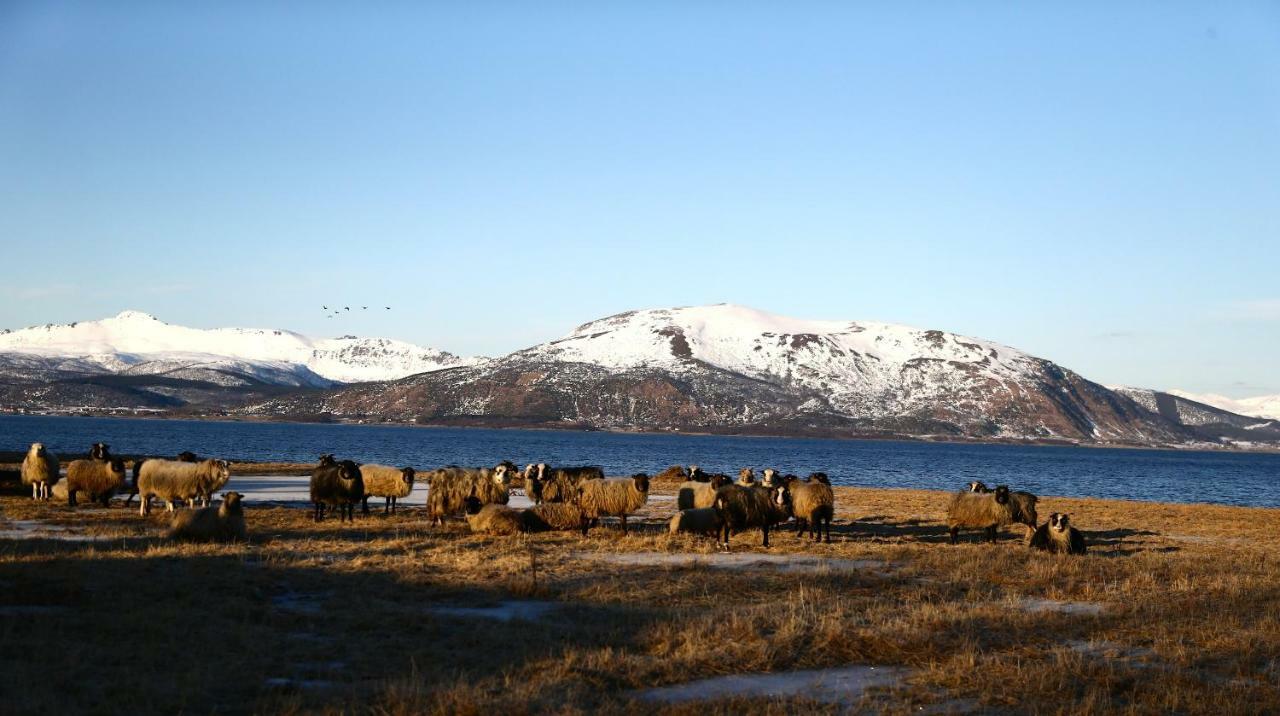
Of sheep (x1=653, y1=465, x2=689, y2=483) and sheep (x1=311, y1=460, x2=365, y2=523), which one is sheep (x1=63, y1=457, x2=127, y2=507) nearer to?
sheep (x1=311, y1=460, x2=365, y2=523)

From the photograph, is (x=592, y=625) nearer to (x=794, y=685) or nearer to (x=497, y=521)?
(x=794, y=685)

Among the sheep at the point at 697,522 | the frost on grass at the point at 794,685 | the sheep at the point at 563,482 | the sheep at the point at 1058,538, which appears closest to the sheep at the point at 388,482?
the sheep at the point at 563,482

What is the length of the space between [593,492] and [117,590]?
498 inches

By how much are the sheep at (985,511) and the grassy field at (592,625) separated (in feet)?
9.87

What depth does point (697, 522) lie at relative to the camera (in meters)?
24.8

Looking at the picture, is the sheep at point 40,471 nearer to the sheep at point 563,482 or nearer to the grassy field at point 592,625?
the grassy field at point 592,625

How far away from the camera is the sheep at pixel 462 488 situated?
2726 cm

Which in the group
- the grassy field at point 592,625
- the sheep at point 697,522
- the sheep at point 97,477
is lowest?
the grassy field at point 592,625

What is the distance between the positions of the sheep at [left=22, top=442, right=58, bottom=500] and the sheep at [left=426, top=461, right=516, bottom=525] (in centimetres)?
1228

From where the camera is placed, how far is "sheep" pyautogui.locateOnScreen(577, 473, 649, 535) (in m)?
25.8

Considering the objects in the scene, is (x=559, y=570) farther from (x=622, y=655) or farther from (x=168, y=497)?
(x=168, y=497)

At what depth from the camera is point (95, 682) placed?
1056 cm

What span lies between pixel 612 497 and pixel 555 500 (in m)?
3.19

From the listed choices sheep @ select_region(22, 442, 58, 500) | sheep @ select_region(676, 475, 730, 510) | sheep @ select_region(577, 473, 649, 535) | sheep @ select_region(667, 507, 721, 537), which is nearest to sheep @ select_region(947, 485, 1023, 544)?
sheep @ select_region(676, 475, 730, 510)
